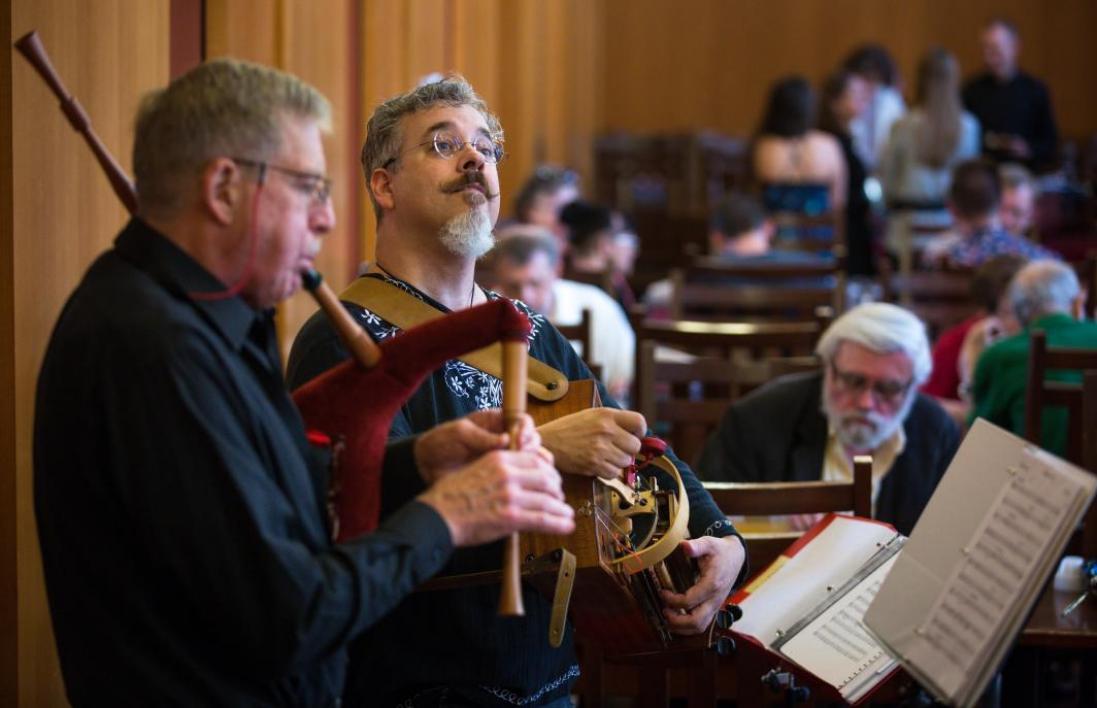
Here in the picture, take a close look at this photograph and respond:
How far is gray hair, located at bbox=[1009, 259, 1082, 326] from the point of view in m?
4.64

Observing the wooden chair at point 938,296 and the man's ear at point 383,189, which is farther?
the wooden chair at point 938,296

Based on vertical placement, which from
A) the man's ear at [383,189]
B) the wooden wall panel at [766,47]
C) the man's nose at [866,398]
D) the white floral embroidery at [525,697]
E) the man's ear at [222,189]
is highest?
the wooden wall panel at [766,47]

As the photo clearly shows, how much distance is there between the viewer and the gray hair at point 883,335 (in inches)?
143

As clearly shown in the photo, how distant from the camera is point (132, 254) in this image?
1.55 meters

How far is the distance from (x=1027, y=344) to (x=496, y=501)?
10.3 ft

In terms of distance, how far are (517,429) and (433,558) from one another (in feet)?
0.60

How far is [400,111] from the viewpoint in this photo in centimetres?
234

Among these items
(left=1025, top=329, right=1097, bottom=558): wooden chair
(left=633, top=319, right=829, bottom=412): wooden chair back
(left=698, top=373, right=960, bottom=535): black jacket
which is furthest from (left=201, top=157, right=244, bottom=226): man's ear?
(left=633, top=319, right=829, bottom=412): wooden chair back

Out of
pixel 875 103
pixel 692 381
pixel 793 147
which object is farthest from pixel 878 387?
pixel 875 103

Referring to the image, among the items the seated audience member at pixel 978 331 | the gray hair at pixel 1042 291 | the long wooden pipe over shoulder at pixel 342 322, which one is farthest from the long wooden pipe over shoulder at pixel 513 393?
the seated audience member at pixel 978 331

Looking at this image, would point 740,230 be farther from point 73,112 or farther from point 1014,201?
point 73,112

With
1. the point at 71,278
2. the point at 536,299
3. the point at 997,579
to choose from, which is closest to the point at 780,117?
the point at 536,299

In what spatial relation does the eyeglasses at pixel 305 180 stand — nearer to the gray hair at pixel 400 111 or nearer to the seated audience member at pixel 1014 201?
the gray hair at pixel 400 111

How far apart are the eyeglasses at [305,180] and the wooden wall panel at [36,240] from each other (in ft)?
3.52
